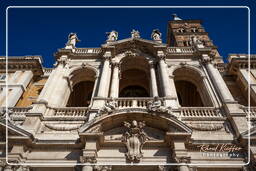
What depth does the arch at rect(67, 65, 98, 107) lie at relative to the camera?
17.1 metres

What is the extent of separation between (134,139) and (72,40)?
41.8 feet

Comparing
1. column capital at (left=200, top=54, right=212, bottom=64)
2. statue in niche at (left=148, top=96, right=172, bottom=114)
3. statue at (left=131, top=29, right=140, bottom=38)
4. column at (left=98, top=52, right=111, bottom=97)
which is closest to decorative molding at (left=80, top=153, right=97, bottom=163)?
statue in niche at (left=148, top=96, right=172, bottom=114)

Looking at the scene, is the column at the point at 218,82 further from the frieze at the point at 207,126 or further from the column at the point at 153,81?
the column at the point at 153,81

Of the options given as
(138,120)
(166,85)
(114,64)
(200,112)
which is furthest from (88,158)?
(114,64)

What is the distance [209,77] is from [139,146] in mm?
8143

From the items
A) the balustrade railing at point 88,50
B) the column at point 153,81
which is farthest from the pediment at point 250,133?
the balustrade railing at point 88,50

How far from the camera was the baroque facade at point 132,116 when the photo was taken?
1004 centimetres

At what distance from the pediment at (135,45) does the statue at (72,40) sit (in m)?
3.33

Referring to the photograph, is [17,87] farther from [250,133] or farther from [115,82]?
[250,133]

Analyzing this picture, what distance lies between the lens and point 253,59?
18.6 metres

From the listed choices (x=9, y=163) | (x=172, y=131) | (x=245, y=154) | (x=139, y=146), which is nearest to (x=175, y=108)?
(x=172, y=131)

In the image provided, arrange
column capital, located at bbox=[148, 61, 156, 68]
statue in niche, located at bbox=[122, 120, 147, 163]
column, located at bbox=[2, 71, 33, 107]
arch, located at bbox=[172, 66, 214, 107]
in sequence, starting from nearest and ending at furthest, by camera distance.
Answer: statue in niche, located at bbox=[122, 120, 147, 163], arch, located at bbox=[172, 66, 214, 107], column, located at bbox=[2, 71, 33, 107], column capital, located at bbox=[148, 61, 156, 68]

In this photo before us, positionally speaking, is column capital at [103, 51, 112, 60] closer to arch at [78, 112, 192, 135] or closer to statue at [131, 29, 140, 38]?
statue at [131, 29, 140, 38]

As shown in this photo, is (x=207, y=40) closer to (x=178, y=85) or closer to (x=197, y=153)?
(x=178, y=85)
